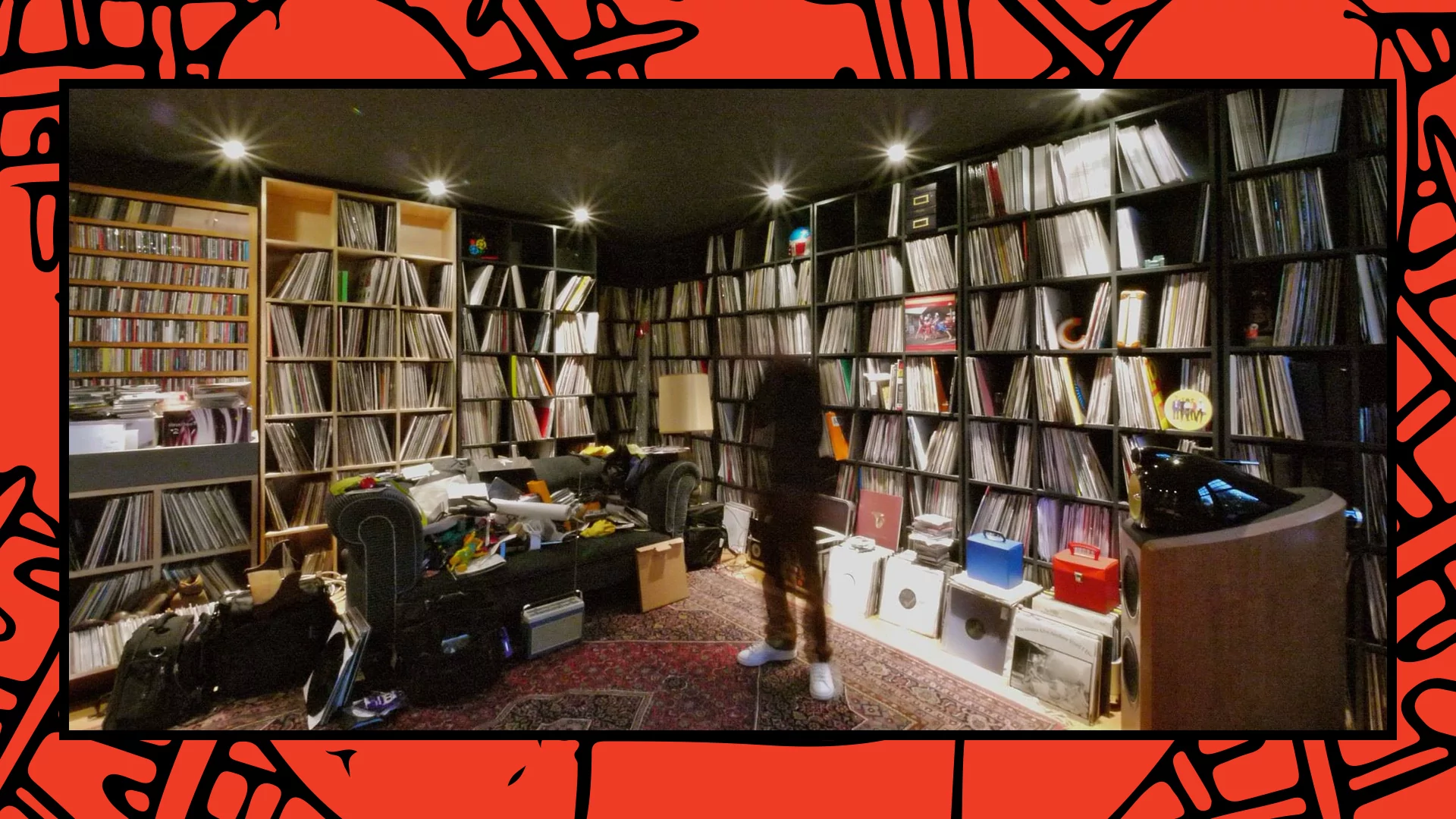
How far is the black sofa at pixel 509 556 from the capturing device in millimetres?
1866

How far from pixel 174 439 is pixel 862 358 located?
2.43 meters

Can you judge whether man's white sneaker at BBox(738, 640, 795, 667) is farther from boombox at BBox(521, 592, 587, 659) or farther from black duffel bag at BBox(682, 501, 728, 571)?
boombox at BBox(521, 592, 587, 659)

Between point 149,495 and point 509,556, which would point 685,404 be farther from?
point 149,495

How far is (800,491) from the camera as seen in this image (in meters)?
1.64

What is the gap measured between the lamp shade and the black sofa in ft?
0.58

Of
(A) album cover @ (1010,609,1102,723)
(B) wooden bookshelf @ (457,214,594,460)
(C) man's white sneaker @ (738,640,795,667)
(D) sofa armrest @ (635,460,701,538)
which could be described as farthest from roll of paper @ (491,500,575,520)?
(A) album cover @ (1010,609,1102,723)

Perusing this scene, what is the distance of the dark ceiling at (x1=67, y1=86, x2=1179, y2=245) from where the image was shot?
1.38 meters

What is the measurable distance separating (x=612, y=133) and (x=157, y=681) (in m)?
2.22

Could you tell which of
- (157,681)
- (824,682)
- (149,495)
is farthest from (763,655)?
(149,495)

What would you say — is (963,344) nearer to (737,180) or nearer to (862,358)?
(862,358)

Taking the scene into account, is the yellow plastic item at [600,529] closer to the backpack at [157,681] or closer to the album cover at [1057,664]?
the backpack at [157,681]

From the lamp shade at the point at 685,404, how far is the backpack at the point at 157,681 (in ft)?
5.57

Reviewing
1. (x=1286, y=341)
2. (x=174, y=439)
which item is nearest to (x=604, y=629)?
(x=174, y=439)

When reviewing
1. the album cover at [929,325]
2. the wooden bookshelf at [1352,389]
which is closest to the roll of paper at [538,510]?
the album cover at [929,325]
